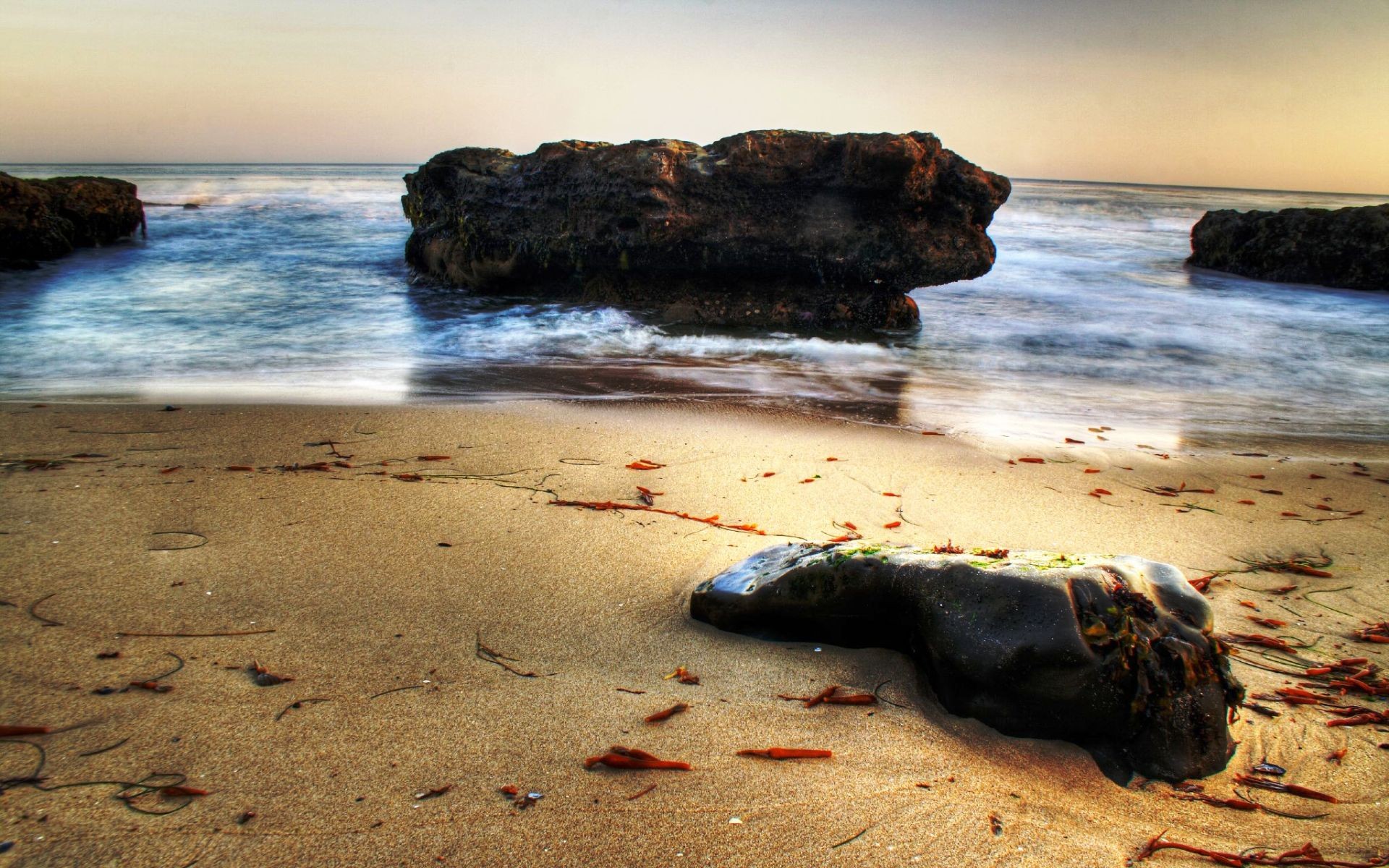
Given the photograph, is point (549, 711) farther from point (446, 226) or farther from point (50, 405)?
point (446, 226)

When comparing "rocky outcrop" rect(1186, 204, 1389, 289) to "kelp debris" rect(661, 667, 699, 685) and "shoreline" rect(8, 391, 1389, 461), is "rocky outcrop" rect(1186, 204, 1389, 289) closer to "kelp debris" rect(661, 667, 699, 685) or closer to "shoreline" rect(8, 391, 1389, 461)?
"shoreline" rect(8, 391, 1389, 461)

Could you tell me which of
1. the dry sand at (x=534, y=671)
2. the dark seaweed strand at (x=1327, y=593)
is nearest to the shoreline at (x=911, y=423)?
the dry sand at (x=534, y=671)

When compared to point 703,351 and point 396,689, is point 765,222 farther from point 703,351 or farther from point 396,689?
point 396,689

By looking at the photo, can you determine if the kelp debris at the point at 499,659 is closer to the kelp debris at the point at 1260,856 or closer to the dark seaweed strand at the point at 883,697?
the dark seaweed strand at the point at 883,697

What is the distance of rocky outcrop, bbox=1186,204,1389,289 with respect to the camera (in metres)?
13.0

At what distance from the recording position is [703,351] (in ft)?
23.5

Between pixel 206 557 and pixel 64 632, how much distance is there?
510 mm

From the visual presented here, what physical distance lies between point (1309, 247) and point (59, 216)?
2031cm

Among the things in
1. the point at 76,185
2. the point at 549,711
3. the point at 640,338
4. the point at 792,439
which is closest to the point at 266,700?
the point at 549,711

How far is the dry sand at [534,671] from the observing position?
150 centimetres

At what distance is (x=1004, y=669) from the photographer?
1803mm

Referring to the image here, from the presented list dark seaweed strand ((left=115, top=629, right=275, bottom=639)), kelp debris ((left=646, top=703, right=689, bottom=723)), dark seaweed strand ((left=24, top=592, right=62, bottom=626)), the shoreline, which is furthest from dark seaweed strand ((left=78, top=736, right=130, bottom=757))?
the shoreline

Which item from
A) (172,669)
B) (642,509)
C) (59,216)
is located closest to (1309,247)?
(642,509)

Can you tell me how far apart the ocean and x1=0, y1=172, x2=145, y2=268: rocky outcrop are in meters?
0.33
